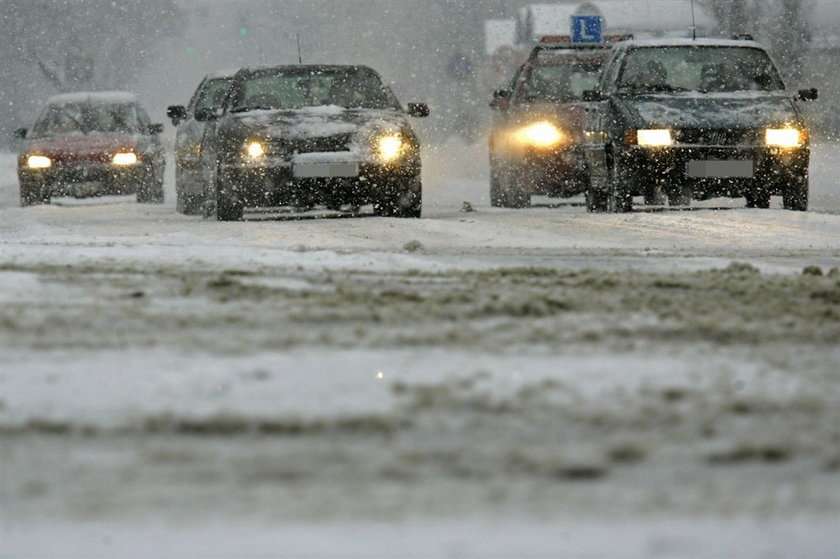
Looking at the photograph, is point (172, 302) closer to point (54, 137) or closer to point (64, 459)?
point (64, 459)

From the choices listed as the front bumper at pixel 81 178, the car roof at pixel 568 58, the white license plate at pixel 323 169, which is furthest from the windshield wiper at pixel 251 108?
the front bumper at pixel 81 178

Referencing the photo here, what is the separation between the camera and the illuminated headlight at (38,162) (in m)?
22.5

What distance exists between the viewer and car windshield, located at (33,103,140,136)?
2327cm

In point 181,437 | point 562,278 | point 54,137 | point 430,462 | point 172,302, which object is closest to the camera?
point 430,462

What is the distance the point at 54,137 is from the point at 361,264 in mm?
15494

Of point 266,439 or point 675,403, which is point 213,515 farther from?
point 675,403

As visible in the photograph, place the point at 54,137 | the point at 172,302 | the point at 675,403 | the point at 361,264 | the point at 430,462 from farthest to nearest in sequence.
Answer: the point at 54,137 < the point at 361,264 < the point at 172,302 < the point at 675,403 < the point at 430,462

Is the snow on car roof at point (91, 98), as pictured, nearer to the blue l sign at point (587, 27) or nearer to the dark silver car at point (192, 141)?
the dark silver car at point (192, 141)

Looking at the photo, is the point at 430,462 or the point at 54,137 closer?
the point at 430,462

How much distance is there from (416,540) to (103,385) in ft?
5.46

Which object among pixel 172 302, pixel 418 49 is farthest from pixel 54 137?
pixel 418 49

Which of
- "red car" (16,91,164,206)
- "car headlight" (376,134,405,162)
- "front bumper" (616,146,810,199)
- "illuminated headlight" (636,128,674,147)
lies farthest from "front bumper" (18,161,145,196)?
"illuminated headlight" (636,128,674,147)

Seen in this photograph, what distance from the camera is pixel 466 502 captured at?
3.38 m

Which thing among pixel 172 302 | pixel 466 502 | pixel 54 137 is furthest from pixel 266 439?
pixel 54 137
